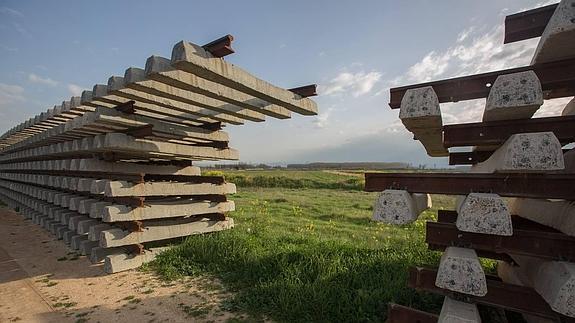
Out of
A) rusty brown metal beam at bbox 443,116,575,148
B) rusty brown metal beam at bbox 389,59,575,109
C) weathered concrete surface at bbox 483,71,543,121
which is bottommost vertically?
rusty brown metal beam at bbox 443,116,575,148

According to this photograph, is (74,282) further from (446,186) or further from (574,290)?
(574,290)

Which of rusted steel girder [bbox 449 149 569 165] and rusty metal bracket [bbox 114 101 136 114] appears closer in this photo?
rusted steel girder [bbox 449 149 569 165]

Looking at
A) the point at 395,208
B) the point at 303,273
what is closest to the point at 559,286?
the point at 395,208

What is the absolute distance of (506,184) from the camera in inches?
87.1

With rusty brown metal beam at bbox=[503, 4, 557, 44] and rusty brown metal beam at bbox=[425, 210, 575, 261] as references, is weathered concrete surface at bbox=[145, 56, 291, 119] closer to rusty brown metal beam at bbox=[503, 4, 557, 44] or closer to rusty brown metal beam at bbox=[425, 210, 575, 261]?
rusty brown metal beam at bbox=[425, 210, 575, 261]

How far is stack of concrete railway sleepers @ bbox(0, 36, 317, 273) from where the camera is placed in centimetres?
375

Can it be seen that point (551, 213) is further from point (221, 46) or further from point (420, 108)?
point (221, 46)

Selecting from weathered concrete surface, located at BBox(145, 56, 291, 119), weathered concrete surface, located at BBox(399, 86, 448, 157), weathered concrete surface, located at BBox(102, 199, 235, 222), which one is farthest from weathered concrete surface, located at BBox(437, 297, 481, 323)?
weathered concrete surface, located at BBox(102, 199, 235, 222)

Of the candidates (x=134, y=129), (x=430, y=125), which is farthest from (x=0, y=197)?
(x=430, y=125)

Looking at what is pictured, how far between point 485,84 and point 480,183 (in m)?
0.75

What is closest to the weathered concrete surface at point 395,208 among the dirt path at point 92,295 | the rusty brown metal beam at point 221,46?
the rusty brown metal beam at point 221,46

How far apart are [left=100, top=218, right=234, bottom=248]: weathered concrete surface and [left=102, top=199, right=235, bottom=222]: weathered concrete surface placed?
0.94ft

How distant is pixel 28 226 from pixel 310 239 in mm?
9313

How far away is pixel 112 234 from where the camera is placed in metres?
5.39
